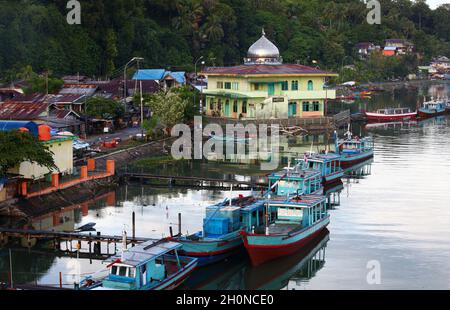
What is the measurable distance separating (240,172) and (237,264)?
1605 cm

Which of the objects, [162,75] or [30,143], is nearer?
[30,143]

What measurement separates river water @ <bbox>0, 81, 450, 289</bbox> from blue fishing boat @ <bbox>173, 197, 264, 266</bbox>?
1.41 feet

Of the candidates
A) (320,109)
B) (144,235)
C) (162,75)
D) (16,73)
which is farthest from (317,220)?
(16,73)

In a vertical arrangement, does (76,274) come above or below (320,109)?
below

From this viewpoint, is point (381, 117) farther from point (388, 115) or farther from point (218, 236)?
point (218, 236)

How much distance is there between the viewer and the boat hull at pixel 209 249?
25.4 meters

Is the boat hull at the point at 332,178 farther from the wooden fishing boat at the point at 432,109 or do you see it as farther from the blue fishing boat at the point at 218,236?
the wooden fishing boat at the point at 432,109

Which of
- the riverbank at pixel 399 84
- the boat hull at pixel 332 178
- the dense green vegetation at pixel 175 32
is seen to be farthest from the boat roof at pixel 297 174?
the riverbank at pixel 399 84

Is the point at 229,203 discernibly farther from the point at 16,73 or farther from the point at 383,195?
the point at 16,73

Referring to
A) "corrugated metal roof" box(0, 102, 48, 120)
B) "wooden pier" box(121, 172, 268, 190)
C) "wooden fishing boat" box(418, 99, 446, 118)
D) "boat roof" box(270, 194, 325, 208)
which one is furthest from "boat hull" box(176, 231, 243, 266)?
"wooden fishing boat" box(418, 99, 446, 118)

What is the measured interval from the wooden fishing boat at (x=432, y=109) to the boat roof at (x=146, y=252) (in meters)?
52.3

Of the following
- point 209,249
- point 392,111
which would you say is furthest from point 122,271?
point 392,111

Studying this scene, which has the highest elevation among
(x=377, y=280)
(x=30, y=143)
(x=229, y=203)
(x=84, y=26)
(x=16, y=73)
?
(x=84, y=26)
